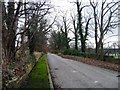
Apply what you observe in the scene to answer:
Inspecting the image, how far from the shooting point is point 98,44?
4822 cm

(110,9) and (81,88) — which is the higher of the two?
(110,9)

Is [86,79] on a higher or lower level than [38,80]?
lower

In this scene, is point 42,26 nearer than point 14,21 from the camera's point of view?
No

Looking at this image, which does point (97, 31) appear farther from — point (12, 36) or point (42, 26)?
point (12, 36)

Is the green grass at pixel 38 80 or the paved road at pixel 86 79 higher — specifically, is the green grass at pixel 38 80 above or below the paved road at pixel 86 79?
above

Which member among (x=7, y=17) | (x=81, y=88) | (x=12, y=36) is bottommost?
(x=81, y=88)

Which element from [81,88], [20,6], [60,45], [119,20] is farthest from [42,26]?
[60,45]

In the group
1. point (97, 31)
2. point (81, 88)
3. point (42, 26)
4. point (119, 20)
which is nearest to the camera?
point (81, 88)

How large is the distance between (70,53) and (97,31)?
23.5 metres

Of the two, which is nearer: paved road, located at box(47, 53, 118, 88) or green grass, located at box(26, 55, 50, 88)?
green grass, located at box(26, 55, 50, 88)

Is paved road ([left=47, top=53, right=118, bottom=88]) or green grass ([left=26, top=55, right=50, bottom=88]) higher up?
green grass ([left=26, top=55, right=50, bottom=88])

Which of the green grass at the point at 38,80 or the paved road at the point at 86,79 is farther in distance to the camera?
the paved road at the point at 86,79

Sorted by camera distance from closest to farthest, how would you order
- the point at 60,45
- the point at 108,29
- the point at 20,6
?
1. the point at 20,6
2. the point at 108,29
3. the point at 60,45

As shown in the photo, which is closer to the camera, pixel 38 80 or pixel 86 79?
pixel 38 80
